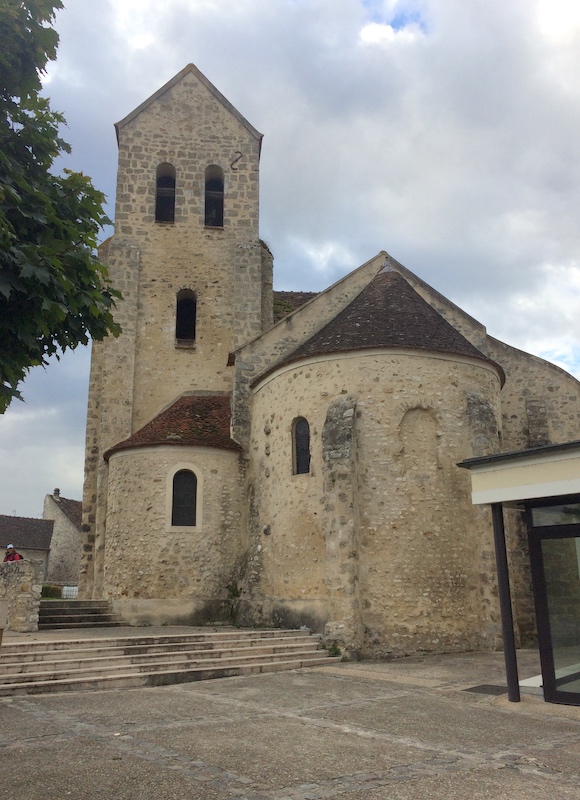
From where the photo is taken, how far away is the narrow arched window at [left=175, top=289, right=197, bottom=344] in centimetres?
2361

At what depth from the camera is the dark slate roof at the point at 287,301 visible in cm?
2478

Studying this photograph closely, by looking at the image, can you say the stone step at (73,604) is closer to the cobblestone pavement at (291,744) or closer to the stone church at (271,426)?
the stone church at (271,426)

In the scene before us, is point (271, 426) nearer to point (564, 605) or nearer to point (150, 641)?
point (150, 641)

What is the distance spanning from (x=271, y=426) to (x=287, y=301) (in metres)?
9.12

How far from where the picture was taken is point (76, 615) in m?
16.9

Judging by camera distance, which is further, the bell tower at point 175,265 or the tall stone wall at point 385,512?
the bell tower at point 175,265

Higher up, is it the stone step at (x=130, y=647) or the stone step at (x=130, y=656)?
the stone step at (x=130, y=647)

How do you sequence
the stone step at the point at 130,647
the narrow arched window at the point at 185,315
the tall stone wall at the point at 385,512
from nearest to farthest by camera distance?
the stone step at the point at 130,647 < the tall stone wall at the point at 385,512 < the narrow arched window at the point at 185,315

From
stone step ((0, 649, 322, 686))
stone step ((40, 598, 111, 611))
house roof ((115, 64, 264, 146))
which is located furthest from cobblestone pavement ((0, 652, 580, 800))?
house roof ((115, 64, 264, 146))

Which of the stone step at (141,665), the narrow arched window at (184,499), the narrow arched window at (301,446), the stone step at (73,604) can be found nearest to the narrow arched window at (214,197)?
the narrow arched window at (184,499)

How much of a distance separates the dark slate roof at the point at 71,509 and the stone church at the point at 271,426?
73.6 ft

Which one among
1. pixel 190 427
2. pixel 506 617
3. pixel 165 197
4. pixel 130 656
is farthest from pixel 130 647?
pixel 165 197

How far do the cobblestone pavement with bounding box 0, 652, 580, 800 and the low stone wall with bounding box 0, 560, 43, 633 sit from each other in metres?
6.04

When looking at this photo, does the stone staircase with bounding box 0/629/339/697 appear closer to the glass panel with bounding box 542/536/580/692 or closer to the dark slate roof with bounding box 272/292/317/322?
the glass panel with bounding box 542/536/580/692
